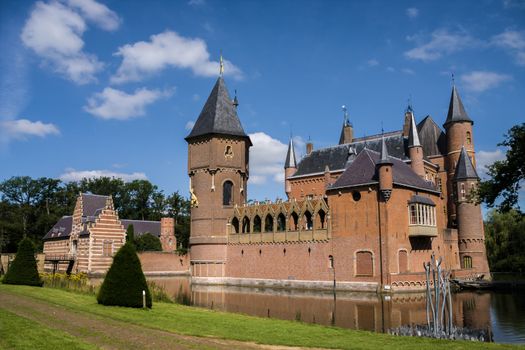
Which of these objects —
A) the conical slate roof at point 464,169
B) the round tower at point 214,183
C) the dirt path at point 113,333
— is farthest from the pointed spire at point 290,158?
the dirt path at point 113,333

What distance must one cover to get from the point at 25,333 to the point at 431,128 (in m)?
43.5

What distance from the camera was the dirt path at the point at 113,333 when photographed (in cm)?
1099

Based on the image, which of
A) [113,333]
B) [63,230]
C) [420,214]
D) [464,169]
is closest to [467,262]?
[464,169]

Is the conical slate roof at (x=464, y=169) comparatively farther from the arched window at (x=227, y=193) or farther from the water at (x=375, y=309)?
the arched window at (x=227, y=193)

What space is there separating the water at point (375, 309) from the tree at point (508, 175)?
17.4 ft

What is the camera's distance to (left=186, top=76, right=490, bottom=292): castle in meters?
34.6

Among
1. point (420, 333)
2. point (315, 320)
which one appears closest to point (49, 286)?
point (315, 320)

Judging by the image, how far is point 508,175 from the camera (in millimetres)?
22062

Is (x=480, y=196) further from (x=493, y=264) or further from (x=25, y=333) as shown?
(x=493, y=264)

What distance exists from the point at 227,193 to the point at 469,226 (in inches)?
849

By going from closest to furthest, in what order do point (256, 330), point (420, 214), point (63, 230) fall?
1. point (256, 330)
2. point (420, 214)
3. point (63, 230)

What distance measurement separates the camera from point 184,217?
78.3 meters

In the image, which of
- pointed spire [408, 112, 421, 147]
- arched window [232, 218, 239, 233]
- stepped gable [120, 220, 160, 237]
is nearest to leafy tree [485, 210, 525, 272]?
pointed spire [408, 112, 421, 147]

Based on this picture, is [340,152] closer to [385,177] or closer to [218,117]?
[218,117]
